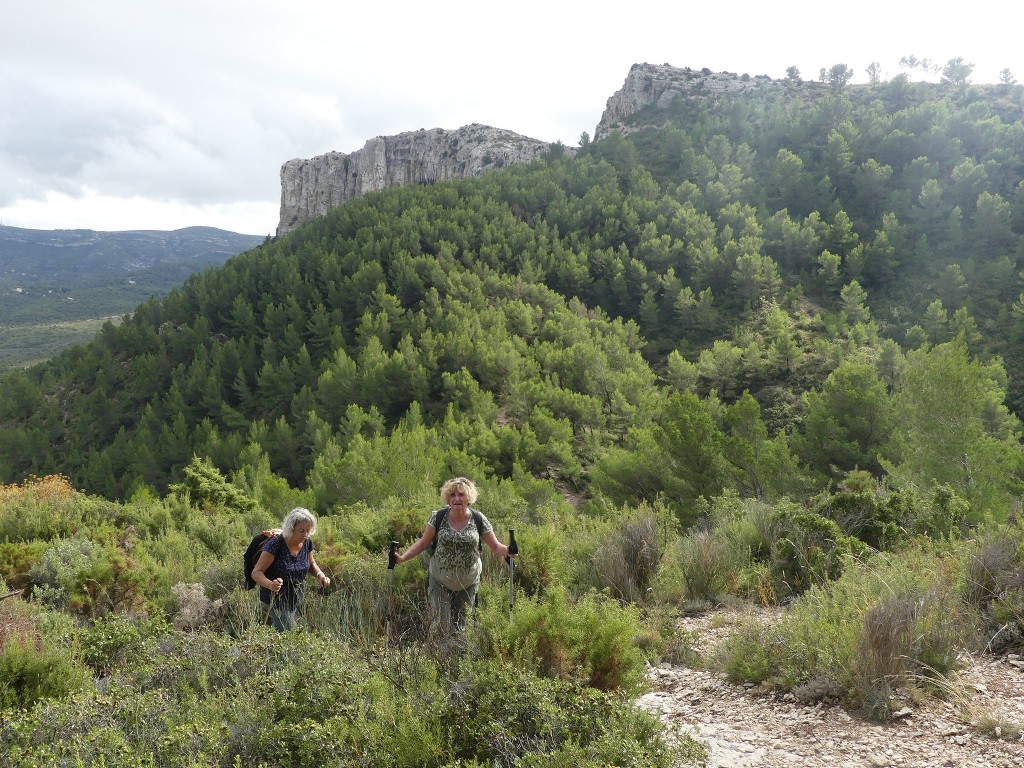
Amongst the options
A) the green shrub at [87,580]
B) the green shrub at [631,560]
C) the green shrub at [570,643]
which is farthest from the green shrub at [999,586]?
the green shrub at [87,580]

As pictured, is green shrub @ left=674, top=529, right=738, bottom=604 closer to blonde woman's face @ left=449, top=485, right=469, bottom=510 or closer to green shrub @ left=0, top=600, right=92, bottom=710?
blonde woman's face @ left=449, top=485, right=469, bottom=510

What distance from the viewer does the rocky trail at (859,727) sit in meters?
2.80

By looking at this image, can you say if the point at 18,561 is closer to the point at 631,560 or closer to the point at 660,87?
the point at 631,560

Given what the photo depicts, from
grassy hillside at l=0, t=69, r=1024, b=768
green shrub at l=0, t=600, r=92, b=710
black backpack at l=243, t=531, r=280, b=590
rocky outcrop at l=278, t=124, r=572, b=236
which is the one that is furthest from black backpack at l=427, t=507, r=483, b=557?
rocky outcrop at l=278, t=124, r=572, b=236

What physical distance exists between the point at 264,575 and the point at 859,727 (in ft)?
13.2

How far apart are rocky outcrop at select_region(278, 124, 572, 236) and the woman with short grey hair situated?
97.5 meters

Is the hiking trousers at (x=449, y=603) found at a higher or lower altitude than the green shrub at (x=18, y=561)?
higher

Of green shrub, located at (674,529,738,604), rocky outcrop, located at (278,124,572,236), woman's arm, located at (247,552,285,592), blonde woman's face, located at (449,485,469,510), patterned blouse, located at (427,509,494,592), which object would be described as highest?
rocky outcrop, located at (278,124,572,236)

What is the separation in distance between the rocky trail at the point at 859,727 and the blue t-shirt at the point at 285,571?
108 inches

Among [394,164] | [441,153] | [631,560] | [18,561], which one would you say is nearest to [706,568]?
[631,560]

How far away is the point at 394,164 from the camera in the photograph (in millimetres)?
107562

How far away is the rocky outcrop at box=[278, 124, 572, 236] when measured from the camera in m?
99.0

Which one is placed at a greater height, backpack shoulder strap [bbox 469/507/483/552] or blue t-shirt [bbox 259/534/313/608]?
backpack shoulder strap [bbox 469/507/483/552]

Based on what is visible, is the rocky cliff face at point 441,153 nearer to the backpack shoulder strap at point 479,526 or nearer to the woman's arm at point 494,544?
the backpack shoulder strap at point 479,526
